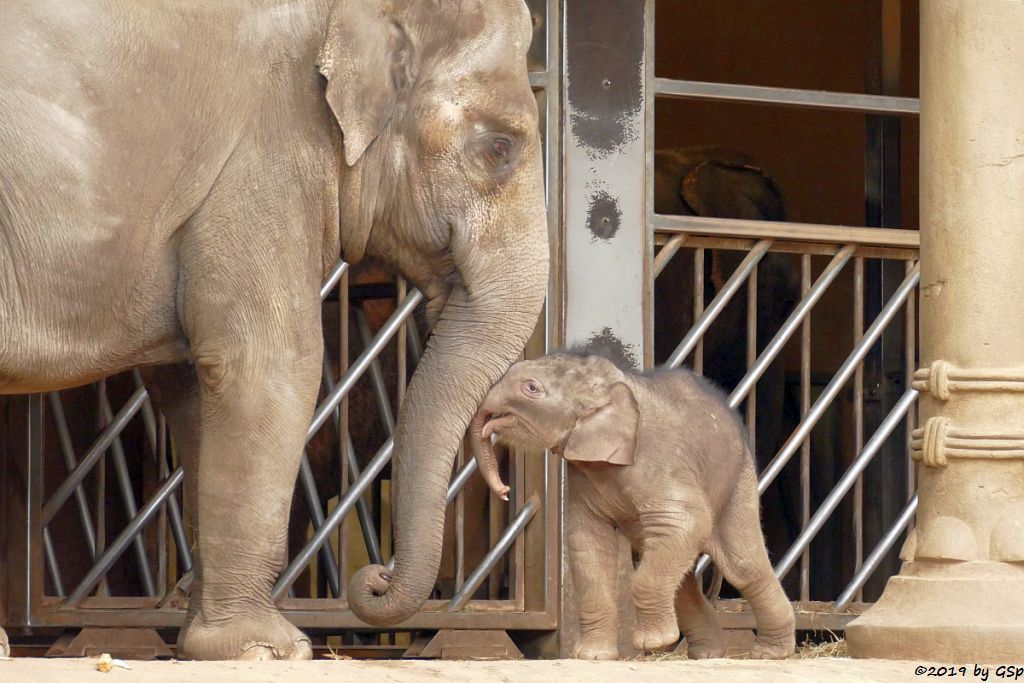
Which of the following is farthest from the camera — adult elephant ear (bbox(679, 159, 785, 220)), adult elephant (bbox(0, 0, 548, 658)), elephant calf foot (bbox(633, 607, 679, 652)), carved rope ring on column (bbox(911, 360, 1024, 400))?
adult elephant ear (bbox(679, 159, 785, 220))

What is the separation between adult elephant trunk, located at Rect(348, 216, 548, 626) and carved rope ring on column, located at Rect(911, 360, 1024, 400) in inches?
42.0

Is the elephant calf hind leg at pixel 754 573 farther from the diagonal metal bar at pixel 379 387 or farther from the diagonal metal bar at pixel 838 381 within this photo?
the diagonal metal bar at pixel 379 387

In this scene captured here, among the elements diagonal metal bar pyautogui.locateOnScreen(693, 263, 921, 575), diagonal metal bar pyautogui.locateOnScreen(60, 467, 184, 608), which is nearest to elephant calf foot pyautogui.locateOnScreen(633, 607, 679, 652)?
diagonal metal bar pyautogui.locateOnScreen(693, 263, 921, 575)

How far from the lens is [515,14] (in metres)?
5.12

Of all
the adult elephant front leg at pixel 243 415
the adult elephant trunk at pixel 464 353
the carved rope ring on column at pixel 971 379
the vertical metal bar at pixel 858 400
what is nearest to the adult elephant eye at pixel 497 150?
the adult elephant trunk at pixel 464 353

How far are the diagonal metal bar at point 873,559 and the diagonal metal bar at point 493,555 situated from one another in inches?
46.2

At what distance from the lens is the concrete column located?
5.10 m

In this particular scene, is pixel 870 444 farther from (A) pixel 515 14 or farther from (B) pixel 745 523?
(A) pixel 515 14

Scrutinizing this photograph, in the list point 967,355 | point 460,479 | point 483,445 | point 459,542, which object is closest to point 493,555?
point 459,542

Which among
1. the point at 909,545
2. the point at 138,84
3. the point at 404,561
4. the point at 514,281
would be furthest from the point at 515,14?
the point at 909,545

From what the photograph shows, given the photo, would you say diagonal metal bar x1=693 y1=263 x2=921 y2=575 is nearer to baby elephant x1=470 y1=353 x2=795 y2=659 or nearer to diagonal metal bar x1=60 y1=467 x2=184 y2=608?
baby elephant x1=470 y1=353 x2=795 y2=659

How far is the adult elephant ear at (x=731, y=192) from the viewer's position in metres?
9.15

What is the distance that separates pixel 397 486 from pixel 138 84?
1.17 metres

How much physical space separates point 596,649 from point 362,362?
4.39 ft
